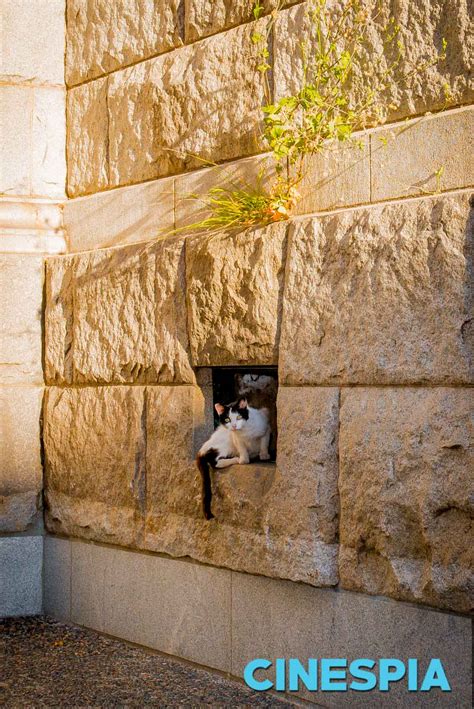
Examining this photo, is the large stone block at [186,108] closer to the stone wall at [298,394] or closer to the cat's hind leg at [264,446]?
the stone wall at [298,394]

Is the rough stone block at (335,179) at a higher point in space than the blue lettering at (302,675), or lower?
higher

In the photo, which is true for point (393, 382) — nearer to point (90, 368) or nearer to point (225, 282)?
point (225, 282)

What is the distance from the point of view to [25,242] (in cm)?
543

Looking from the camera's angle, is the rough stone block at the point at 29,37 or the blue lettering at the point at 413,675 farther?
the rough stone block at the point at 29,37

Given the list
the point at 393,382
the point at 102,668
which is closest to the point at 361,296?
the point at 393,382

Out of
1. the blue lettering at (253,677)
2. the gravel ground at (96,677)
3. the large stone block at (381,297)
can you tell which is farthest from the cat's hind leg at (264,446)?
the gravel ground at (96,677)

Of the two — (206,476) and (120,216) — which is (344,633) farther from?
(120,216)

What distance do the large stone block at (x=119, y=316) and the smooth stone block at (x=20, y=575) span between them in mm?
889

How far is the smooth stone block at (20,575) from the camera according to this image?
211 inches

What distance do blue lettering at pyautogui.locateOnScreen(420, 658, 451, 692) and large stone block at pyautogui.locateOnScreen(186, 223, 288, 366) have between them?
1292 millimetres

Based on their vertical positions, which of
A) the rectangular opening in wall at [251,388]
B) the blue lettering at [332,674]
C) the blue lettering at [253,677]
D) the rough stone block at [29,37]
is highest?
the rough stone block at [29,37]

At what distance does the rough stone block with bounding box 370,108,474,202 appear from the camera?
3385mm

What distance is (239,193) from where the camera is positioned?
166 inches

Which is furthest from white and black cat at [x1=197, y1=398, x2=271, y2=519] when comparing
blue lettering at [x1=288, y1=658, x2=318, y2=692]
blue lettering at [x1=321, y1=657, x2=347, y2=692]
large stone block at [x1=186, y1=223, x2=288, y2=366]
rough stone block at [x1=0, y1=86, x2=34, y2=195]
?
rough stone block at [x1=0, y1=86, x2=34, y2=195]
